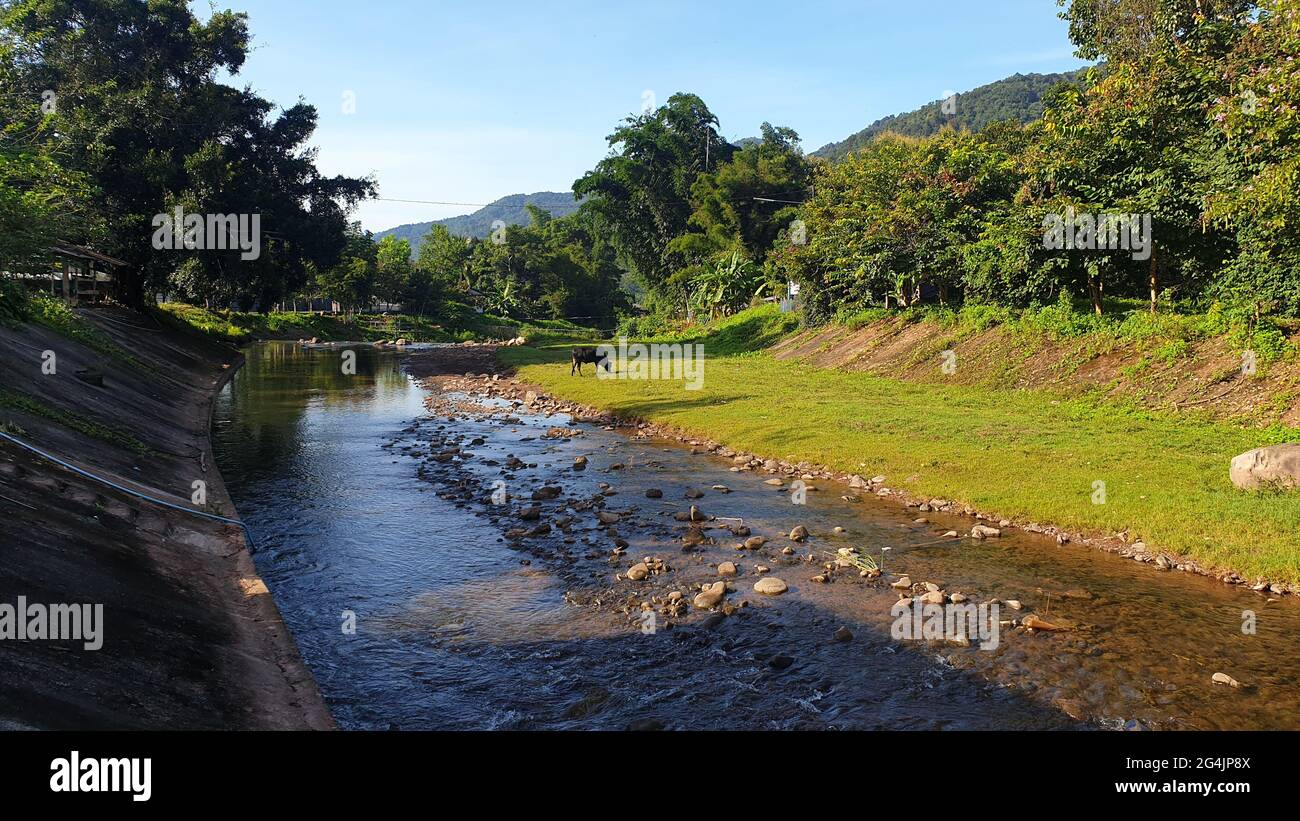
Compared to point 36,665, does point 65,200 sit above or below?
above

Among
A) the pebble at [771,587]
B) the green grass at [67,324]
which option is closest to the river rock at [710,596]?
the pebble at [771,587]

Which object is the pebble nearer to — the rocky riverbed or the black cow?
the rocky riverbed

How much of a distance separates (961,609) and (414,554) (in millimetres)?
9768

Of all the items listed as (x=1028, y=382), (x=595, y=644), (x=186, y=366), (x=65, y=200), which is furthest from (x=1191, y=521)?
(x=186, y=366)

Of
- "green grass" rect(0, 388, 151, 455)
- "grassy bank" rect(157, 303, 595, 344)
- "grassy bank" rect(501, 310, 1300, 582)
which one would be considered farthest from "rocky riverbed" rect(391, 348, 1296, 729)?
"grassy bank" rect(157, 303, 595, 344)

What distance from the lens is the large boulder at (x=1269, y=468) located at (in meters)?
14.6

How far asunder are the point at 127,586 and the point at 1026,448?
18916mm

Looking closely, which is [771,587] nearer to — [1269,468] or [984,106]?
[1269,468]

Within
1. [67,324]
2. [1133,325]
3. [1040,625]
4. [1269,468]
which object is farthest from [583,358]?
[1040,625]

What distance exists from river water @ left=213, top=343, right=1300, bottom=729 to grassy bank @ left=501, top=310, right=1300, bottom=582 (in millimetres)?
1147

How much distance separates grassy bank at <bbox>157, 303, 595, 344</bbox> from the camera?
8156 centimetres

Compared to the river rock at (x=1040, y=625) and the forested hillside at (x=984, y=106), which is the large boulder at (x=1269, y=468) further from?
the forested hillside at (x=984, y=106)

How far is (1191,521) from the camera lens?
13859 mm
